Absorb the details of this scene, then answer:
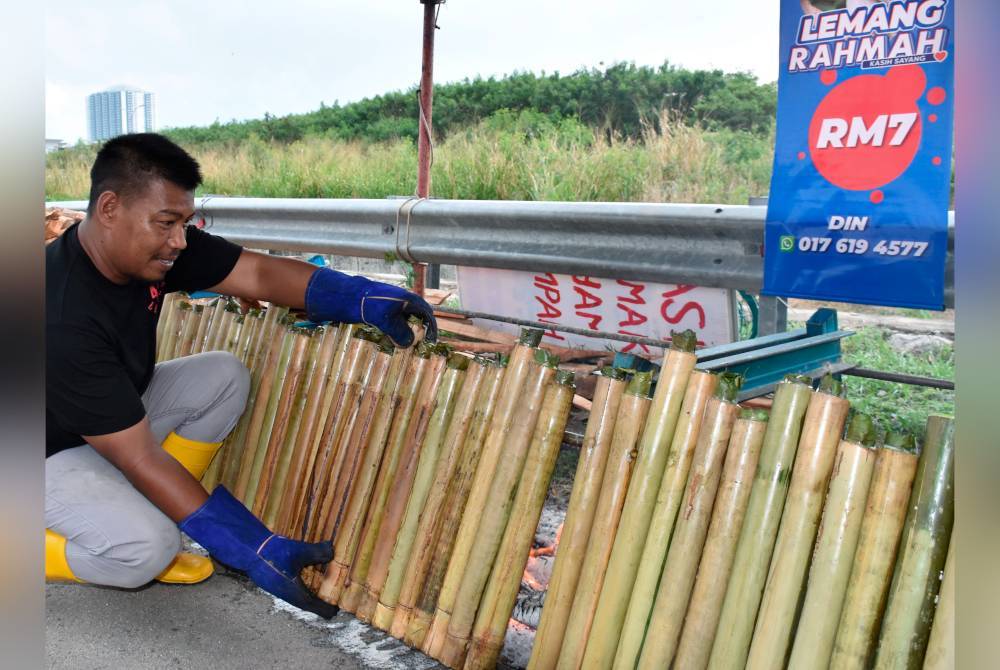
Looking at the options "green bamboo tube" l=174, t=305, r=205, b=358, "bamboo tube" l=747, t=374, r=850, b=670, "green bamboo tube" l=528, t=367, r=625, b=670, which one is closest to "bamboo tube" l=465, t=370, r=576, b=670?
"green bamboo tube" l=528, t=367, r=625, b=670

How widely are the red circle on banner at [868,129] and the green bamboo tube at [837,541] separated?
149 centimetres

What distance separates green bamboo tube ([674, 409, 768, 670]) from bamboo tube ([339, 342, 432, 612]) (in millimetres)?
1074

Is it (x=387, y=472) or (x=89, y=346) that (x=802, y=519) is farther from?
(x=89, y=346)

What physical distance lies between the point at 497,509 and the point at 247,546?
0.77 meters

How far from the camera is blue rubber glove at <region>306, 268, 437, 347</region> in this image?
3.00 m

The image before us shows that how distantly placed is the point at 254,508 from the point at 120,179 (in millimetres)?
1287

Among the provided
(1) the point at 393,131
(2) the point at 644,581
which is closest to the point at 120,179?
(2) the point at 644,581

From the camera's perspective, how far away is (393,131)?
34.9 ft

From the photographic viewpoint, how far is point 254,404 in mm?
3365

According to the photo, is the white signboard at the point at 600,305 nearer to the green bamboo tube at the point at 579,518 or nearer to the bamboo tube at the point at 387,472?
the bamboo tube at the point at 387,472

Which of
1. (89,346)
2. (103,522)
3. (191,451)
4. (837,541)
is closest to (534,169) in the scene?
(191,451)

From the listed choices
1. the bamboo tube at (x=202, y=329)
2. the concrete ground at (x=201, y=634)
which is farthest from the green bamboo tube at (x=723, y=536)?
the bamboo tube at (x=202, y=329)

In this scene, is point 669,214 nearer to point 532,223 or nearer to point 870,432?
point 532,223

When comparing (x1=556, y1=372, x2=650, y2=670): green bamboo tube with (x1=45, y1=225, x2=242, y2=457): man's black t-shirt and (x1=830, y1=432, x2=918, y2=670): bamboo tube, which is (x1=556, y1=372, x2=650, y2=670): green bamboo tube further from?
(x1=45, y1=225, x2=242, y2=457): man's black t-shirt
